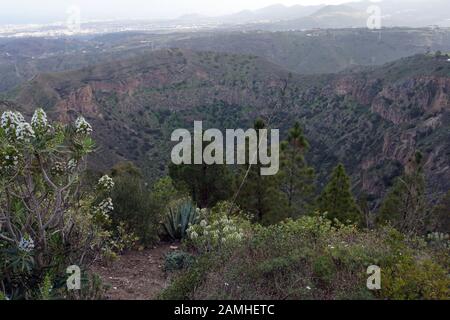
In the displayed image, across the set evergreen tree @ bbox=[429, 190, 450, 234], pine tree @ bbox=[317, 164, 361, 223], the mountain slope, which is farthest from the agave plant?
the mountain slope

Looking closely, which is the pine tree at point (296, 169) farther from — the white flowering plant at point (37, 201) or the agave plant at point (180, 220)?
the white flowering plant at point (37, 201)

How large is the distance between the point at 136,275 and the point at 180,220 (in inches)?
72.3

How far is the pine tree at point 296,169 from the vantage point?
1431 cm

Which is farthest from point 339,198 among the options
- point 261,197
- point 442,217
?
point 442,217

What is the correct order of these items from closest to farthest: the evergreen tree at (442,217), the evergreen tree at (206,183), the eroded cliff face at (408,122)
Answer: the evergreen tree at (206,183) → the evergreen tree at (442,217) → the eroded cliff face at (408,122)

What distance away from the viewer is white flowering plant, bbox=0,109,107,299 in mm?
4047

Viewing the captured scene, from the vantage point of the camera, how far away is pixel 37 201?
4477 millimetres

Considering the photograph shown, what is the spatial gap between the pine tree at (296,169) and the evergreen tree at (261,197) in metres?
1.68

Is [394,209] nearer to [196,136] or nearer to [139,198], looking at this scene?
[196,136]

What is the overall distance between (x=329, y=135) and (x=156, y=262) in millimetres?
39083

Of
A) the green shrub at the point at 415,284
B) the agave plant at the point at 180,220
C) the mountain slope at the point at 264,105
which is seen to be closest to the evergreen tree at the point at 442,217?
the agave plant at the point at 180,220

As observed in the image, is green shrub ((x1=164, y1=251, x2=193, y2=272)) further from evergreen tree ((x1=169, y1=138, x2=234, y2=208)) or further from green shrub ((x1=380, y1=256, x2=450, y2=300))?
evergreen tree ((x1=169, y1=138, x2=234, y2=208))

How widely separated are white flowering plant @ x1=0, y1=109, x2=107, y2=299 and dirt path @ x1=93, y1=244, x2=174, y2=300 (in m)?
0.51

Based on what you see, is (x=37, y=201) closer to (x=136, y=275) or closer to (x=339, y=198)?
(x=136, y=275)
